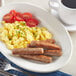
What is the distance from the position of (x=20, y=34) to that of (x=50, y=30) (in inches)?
8.4

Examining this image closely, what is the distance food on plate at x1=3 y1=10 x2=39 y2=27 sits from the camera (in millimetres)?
1791

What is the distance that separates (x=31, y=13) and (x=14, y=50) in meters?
0.43

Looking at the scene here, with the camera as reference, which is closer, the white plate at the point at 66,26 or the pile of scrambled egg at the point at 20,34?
the pile of scrambled egg at the point at 20,34

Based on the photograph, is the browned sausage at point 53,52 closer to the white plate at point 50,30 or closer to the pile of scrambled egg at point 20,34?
the white plate at point 50,30

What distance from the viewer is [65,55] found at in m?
1.54

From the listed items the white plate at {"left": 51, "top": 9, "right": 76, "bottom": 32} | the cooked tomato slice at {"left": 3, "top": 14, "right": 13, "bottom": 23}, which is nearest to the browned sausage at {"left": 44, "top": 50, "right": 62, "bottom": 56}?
the white plate at {"left": 51, "top": 9, "right": 76, "bottom": 32}

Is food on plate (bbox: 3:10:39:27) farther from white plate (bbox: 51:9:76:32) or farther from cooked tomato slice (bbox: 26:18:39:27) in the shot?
white plate (bbox: 51:9:76:32)

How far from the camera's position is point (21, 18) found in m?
1.82

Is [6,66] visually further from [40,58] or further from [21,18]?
[21,18]

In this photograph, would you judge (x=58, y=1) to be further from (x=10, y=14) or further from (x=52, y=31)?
(x=10, y=14)

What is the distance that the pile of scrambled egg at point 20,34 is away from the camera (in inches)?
64.3

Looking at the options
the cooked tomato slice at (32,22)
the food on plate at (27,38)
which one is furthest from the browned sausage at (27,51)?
the cooked tomato slice at (32,22)

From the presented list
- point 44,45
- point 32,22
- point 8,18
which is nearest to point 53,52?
point 44,45

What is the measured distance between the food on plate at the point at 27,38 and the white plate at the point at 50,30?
0.03 m
